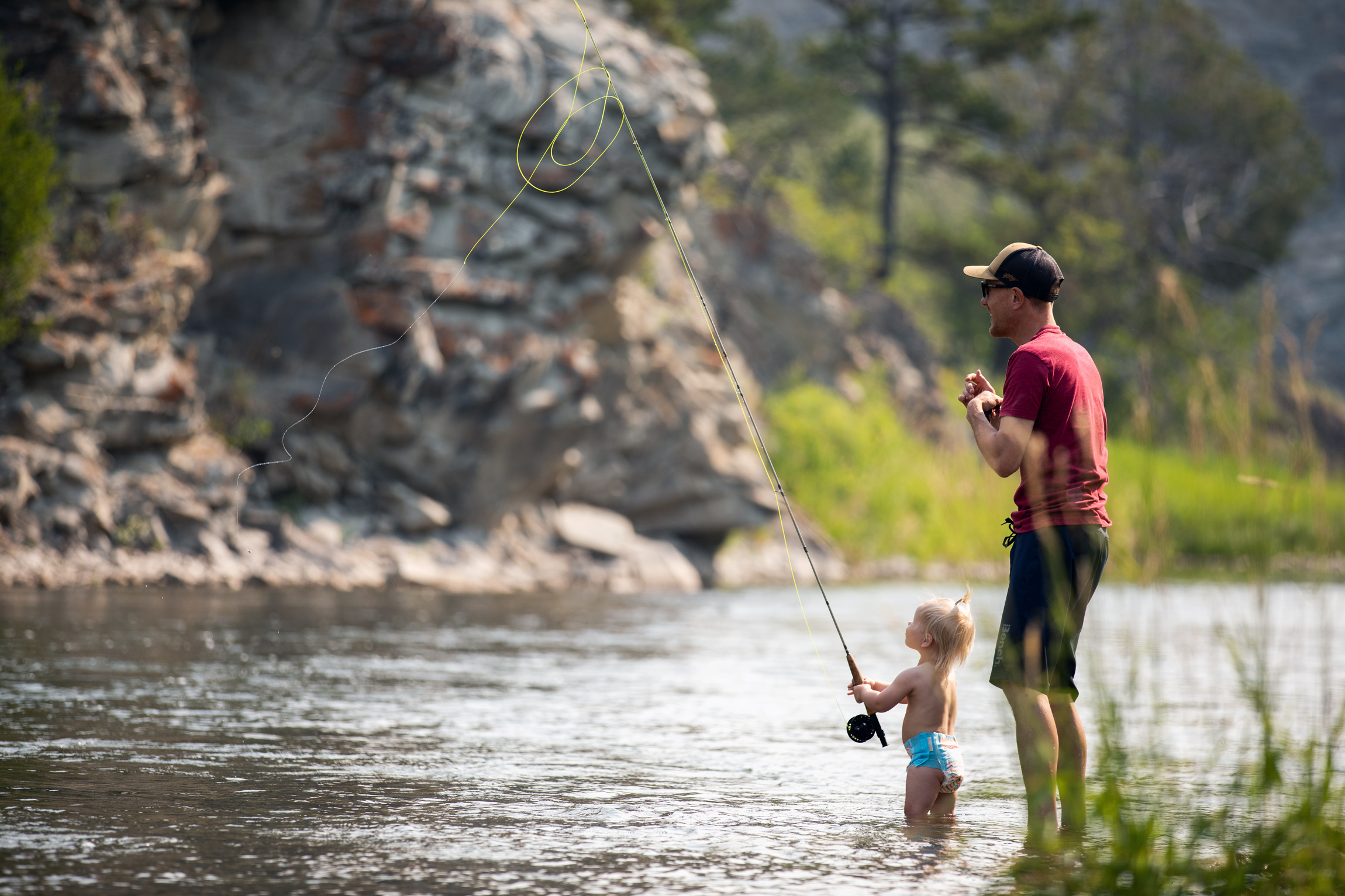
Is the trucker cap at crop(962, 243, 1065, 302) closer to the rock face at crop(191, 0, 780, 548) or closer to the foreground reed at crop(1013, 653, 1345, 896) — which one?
the foreground reed at crop(1013, 653, 1345, 896)

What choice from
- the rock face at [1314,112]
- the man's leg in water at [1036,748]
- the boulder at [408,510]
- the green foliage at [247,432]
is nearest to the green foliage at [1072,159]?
the rock face at [1314,112]

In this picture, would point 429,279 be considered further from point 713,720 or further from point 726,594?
point 713,720

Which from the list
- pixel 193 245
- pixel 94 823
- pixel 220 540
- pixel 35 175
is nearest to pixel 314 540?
pixel 220 540

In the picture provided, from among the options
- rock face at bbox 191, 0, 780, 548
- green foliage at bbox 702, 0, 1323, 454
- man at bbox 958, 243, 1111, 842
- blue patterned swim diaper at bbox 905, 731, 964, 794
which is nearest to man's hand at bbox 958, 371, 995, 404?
man at bbox 958, 243, 1111, 842

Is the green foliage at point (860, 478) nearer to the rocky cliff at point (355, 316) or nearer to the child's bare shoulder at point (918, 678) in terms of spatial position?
the rocky cliff at point (355, 316)

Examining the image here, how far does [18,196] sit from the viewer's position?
13445 millimetres

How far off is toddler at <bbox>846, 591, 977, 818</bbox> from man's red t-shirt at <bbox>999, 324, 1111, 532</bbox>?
538 mm

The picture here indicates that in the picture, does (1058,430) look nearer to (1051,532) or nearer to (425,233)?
(1051,532)

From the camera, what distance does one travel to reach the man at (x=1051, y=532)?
446cm

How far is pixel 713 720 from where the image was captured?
732 cm

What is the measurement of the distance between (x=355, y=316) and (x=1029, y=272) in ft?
43.8

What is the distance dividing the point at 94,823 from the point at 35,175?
10.8 m

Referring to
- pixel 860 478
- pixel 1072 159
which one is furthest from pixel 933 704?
pixel 1072 159

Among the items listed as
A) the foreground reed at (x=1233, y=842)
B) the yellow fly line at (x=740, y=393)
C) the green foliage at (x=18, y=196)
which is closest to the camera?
the foreground reed at (x=1233, y=842)
